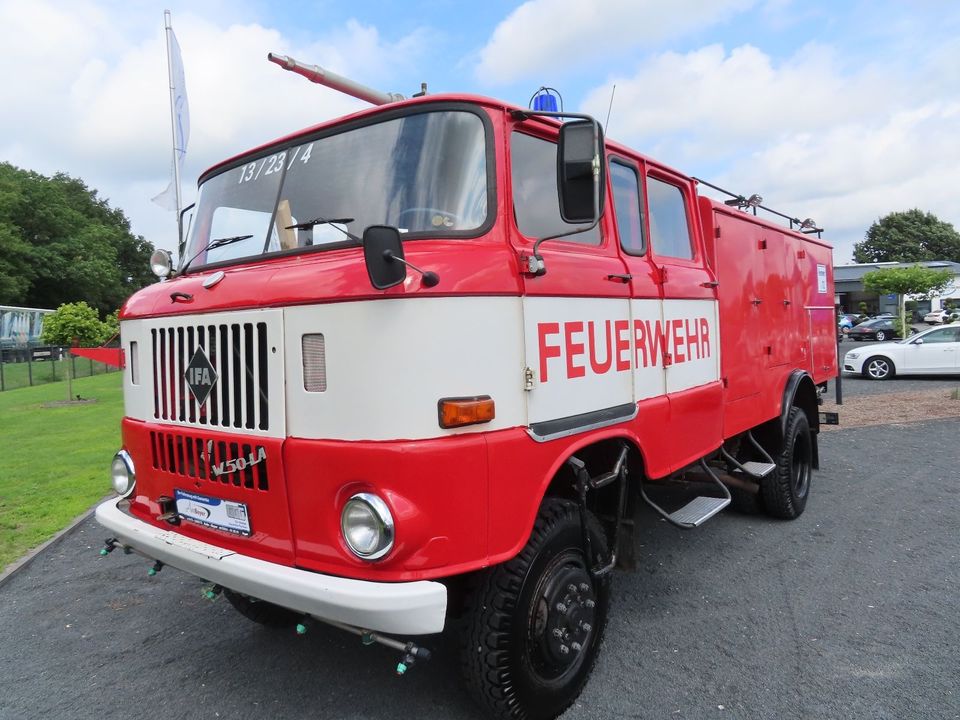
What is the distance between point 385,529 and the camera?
2266mm

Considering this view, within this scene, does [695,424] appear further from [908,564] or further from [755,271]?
[908,564]

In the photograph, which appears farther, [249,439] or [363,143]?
[363,143]

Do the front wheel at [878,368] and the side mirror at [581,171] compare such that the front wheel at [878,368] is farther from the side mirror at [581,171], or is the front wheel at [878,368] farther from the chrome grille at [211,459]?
the chrome grille at [211,459]

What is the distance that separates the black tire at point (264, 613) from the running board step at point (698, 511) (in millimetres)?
2237

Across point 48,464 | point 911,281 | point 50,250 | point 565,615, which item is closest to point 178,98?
point 48,464

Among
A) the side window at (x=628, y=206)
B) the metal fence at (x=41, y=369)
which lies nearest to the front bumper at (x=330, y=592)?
the side window at (x=628, y=206)

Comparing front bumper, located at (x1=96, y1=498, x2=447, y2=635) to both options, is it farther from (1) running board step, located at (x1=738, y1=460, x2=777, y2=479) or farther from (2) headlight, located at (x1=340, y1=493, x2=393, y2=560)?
(1) running board step, located at (x1=738, y1=460, x2=777, y2=479)

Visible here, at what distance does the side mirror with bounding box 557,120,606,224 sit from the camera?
2.53 m

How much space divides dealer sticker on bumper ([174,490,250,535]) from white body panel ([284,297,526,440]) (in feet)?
1.54

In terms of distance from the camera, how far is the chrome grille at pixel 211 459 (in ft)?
8.55

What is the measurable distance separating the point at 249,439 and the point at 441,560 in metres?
0.90

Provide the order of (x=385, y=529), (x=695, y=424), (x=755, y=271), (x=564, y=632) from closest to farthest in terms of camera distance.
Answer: (x=385, y=529) → (x=564, y=632) → (x=695, y=424) → (x=755, y=271)

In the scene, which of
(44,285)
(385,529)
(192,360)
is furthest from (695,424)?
(44,285)

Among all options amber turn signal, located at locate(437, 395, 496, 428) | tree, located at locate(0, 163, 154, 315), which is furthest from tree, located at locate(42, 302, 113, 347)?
tree, located at locate(0, 163, 154, 315)
